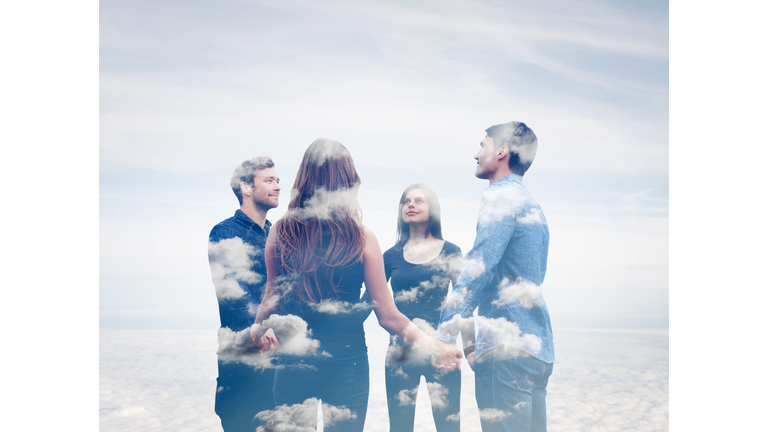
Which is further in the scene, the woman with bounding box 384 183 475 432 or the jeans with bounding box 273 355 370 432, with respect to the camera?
the woman with bounding box 384 183 475 432

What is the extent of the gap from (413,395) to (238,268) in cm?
146

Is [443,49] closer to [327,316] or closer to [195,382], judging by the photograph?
[327,316]

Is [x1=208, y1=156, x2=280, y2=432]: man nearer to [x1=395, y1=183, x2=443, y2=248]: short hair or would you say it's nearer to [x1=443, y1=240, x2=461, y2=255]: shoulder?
[x1=395, y1=183, x2=443, y2=248]: short hair

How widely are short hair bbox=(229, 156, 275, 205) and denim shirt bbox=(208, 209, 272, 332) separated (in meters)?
0.18

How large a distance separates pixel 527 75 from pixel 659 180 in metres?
1.34

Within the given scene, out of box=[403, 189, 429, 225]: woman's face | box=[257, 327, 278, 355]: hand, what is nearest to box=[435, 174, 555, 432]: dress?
box=[403, 189, 429, 225]: woman's face

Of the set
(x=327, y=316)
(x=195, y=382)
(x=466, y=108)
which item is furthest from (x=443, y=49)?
(x=195, y=382)

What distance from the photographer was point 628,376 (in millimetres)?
3580

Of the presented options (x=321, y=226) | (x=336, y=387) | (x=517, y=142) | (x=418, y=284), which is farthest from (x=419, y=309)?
(x=517, y=142)

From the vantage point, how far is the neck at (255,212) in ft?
10.7

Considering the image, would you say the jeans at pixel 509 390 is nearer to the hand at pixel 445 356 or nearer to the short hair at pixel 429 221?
the hand at pixel 445 356

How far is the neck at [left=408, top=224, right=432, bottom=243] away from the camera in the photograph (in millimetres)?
3186

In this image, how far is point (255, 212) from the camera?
3.29m

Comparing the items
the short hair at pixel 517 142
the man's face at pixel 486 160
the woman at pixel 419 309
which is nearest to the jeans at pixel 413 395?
A: the woman at pixel 419 309
